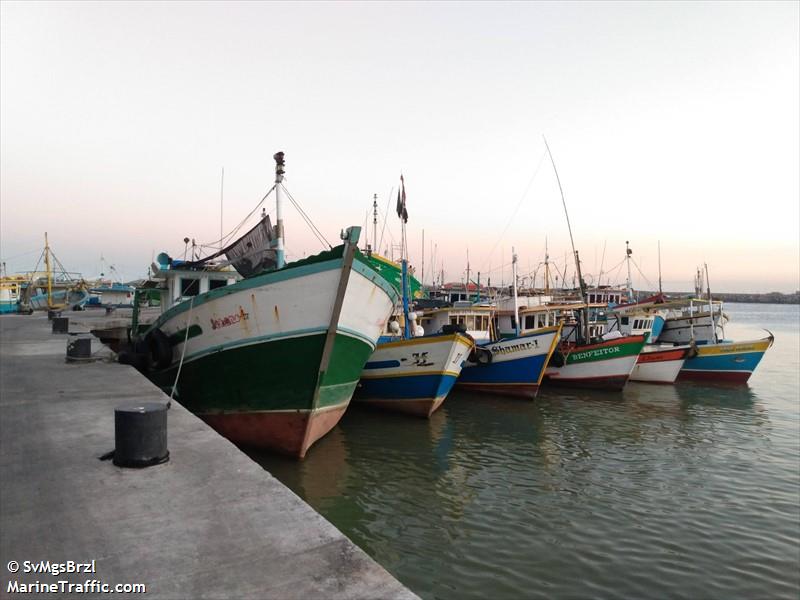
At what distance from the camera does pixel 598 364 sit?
19516 mm

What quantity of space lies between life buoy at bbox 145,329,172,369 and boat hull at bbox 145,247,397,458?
0.73 m

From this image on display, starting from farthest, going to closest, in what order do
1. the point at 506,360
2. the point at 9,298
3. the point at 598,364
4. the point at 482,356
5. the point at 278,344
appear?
the point at 9,298 → the point at 598,364 → the point at 482,356 → the point at 506,360 → the point at 278,344

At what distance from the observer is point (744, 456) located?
11070 millimetres

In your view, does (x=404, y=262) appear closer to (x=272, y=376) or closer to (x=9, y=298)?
(x=272, y=376)

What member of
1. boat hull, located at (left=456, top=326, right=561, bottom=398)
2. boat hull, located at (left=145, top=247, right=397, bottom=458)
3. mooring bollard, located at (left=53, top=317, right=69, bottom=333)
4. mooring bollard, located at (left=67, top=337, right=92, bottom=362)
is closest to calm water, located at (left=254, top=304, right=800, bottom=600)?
boat hull, located at (left=145, top=247, right=397, bottom=458)

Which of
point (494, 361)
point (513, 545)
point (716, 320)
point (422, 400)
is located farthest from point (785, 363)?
point (513, 545)

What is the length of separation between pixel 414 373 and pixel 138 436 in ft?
32.7

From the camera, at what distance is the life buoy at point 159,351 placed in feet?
36.5

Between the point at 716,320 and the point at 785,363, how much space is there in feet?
20.2

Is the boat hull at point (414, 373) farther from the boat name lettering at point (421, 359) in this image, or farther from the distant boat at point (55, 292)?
the distant boat at point (55, 292)

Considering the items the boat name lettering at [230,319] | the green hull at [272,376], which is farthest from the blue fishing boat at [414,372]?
the boat name lettering at [230,319]

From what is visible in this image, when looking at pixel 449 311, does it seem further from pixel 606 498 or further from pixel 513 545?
pixel 513 545

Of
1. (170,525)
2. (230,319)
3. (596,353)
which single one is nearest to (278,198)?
(230,319)

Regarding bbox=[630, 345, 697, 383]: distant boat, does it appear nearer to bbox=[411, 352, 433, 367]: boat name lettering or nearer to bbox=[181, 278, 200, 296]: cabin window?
bbox=[411, 352, 433, 367]: boat name lettering
